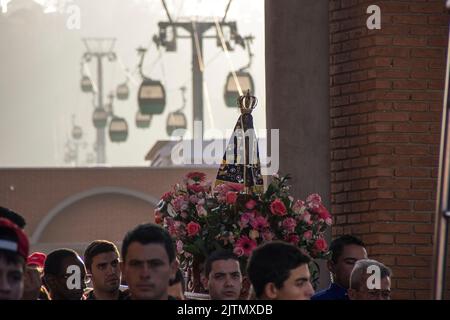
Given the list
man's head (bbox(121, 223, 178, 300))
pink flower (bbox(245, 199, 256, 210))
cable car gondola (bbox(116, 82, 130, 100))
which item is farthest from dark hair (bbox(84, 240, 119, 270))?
cable car gondola (bbox(116, 82, 130, 100))

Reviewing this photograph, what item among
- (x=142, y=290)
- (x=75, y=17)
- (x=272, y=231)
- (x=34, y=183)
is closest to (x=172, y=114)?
(x=34, y=183)

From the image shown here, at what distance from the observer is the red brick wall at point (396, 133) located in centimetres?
1327

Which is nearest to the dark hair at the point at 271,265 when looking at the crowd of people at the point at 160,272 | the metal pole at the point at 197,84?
the crowd of people at the point at 160,272

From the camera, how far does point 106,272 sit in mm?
11047

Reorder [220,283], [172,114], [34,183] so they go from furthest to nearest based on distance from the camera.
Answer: [34,183]
[172,114]
[220,283]

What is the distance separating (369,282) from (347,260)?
1229 mm

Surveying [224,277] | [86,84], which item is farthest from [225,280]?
[86,84]

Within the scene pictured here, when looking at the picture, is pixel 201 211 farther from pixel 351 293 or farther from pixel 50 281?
pixel 351 293

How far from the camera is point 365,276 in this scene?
10.6 m

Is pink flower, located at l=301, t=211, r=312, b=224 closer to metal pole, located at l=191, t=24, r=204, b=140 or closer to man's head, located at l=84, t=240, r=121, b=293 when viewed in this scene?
man's head, located at l=84, t=240, r=121, b=293

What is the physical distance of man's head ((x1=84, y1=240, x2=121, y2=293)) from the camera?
10.9m

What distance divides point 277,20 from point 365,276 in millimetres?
3817
